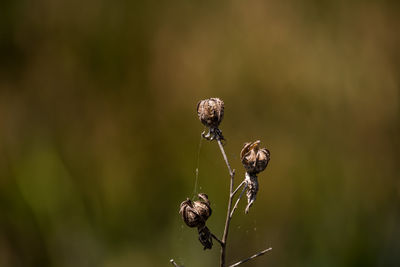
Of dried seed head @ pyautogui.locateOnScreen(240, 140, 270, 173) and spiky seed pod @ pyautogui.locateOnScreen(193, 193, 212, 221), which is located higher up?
dried seed head @ pyautogui.locateOnScreen(240, 140, 270, 173)

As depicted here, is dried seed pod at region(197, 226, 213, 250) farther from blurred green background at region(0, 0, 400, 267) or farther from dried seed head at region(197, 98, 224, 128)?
blurred green background at region(0, 0, 400, 267)

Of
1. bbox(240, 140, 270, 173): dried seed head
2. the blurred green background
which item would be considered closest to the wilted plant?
bbox(240, 140, 270, 173): dried seed head

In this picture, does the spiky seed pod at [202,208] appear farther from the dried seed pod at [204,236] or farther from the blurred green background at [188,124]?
the blurred green background at [188,124]

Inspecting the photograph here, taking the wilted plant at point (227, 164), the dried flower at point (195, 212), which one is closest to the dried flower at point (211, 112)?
the wilted plant at point (227, 164)

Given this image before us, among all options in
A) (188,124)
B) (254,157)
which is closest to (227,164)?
(254,157)

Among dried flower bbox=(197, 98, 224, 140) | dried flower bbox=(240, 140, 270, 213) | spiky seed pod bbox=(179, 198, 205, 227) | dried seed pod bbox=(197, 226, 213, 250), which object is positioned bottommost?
dried seed pod bbox=(197, 226, 213, 250)

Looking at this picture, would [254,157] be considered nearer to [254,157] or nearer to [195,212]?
[254,157]
